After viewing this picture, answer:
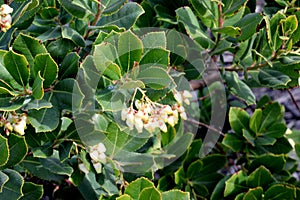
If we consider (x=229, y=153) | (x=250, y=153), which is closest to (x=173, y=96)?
(x=250, y=153)

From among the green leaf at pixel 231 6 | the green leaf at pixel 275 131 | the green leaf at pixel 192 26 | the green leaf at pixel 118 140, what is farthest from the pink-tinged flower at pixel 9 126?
the green leaf at pixel 275 131

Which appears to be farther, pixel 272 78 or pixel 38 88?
pixel 272 78

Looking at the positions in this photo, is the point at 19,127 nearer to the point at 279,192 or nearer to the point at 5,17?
the point at 5,17

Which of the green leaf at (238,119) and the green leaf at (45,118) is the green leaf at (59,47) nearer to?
the green leaf at (45,118)

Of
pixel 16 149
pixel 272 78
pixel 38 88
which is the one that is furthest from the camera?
pixel 272 78

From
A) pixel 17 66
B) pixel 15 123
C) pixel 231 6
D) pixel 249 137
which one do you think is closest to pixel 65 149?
pixel 15 123

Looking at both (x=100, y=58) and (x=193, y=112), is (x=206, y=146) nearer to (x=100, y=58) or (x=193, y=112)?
(x=193, y=112)

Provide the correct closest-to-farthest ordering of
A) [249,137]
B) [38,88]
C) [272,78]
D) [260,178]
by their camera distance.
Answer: [38,88]
[272,78]
[260,178]
[249,137]
